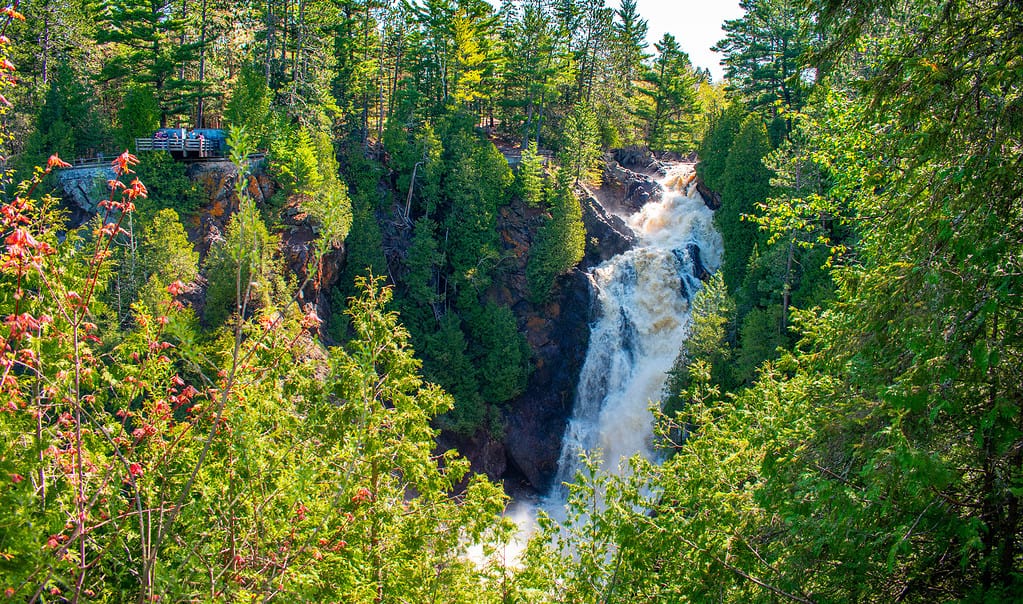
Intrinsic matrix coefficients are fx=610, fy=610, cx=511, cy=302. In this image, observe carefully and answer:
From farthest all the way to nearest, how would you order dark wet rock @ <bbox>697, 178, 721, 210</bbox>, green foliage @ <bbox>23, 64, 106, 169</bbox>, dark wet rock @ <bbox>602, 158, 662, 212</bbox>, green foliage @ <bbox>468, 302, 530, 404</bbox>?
dark wet rock @ <bbox>602, 158, 662, 212</bbox>
dark wet rock @ <bbox>697, 178, 721, 210</bbox>
green foliage @ <bbox>468, 302, 530, 404</bbox>
green foliage @ <bbox>23, 64, 106, 169</bbox>

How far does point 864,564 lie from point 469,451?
24.1 m

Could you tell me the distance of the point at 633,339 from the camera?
94.2 feet

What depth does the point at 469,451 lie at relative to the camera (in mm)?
27703

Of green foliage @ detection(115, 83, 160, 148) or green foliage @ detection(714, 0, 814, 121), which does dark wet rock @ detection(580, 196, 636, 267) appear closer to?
green foliage @ detection(714, 0, 814, 121)

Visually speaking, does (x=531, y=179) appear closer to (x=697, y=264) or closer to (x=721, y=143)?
(x=697, y=264)

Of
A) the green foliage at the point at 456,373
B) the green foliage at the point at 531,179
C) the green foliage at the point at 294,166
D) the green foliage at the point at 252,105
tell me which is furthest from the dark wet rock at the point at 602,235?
the green foliage at the point at 252,105

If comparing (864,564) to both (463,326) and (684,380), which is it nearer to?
(684,380)

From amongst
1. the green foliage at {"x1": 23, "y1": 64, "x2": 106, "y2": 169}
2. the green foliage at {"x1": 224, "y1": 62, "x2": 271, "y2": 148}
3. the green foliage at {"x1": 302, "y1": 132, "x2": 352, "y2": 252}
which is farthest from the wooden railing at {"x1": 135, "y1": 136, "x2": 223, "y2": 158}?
the green foliage at {"x1": 302, "y1": 132, "x2": 352, "y2": 252}

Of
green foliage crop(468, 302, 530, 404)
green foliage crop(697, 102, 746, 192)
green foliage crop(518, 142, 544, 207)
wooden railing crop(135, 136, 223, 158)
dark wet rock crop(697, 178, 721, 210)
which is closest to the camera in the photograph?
wooden railing crop(135, 136, 223, 158)

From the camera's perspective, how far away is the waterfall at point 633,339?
26844mm

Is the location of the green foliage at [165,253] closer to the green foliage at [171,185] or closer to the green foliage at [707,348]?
the green foliage at [171,185]

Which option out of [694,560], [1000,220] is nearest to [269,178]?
[694,560]

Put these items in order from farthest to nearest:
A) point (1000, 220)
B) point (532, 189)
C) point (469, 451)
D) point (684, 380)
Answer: point (532, 189), point (469, 451), point (684, 380), point (1000, 220)

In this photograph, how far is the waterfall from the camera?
1057 inches
